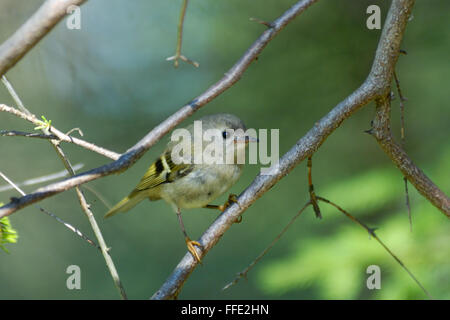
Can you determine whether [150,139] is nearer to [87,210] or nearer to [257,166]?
[87,210]

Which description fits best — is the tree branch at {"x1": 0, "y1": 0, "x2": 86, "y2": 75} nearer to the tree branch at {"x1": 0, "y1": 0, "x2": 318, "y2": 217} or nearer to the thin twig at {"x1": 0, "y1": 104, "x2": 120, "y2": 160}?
the tree branch at {"x1": 0, "y1": 0, "x2": 318, "y2": 217}

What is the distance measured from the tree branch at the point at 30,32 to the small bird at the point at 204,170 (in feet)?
4.12

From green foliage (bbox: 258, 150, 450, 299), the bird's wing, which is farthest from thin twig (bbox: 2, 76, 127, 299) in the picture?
green foliage (bbox: 258, 150, 450, 299)

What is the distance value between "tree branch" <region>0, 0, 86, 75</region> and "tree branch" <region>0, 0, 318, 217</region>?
0.77ft

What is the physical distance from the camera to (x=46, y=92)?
387 cm

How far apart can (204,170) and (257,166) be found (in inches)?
58.9

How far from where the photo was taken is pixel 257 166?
3592mm

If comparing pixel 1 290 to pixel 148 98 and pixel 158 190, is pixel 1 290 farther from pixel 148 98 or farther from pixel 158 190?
pixel 158 190

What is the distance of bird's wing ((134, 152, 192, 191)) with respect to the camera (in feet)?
7.29

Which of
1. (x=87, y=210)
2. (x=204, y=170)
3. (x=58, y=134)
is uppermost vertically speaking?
(x=204, y=170)

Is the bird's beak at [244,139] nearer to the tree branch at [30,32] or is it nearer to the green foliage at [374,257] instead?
the green foliage at [374,257]

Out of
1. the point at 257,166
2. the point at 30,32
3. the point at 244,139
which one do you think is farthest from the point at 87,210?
the point at 257,166

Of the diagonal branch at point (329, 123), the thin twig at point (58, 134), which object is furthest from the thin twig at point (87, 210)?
the diagonal branch at point (329, 123)

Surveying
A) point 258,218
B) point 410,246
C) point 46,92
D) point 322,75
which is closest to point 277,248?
point 258,218
